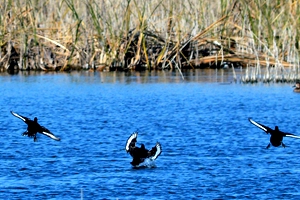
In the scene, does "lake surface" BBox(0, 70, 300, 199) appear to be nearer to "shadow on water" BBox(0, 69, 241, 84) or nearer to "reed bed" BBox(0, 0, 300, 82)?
"shadow on water" BBox(0, 69, 241, 84)

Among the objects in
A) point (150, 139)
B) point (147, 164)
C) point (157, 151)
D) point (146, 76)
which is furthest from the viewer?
point (146, 76)

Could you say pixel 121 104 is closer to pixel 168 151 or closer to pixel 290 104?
pixel 290 104

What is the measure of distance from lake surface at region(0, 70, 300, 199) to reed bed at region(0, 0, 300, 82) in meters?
2.11

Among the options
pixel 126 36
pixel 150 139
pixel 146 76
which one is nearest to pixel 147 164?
pixel 150 139

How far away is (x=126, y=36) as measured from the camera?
2861 cm

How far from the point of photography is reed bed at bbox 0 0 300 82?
93.1 feet

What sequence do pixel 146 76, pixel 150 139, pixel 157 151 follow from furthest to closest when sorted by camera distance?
pixel 146 76
pixel 150 139
pixel 157 151

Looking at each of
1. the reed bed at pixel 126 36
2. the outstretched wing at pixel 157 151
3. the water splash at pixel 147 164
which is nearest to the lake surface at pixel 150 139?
the water splash at pixel 147 164

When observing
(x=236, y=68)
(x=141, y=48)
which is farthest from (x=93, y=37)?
(x=236, y=68)

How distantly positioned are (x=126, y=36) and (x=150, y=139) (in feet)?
44.4

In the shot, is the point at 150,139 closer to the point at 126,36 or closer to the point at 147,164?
the point at 147,164

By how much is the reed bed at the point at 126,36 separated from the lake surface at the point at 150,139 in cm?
211

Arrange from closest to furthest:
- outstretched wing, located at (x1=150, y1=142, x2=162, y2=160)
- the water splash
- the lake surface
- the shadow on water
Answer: the lake surface → outstretched wing, located at (x1=150, y1=142, x2=162, y2=160) → the water splash → the shadow on water

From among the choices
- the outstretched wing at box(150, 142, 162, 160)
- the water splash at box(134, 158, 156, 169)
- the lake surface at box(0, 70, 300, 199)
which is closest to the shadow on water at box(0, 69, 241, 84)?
the lake surface at box(0, 70, 300, 199)
